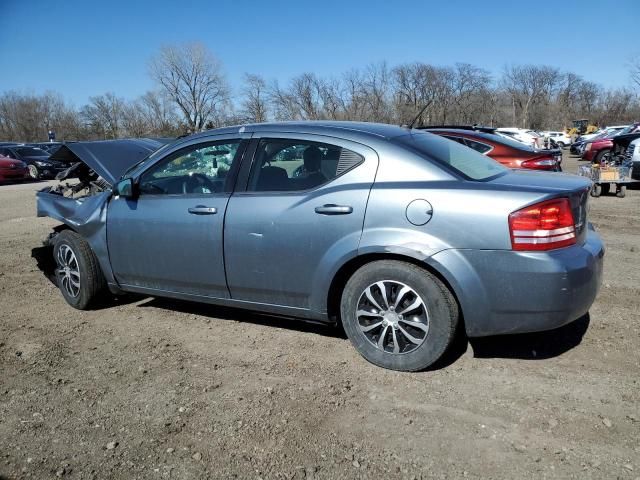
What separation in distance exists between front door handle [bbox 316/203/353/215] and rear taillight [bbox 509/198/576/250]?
0.97m

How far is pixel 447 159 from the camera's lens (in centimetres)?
347

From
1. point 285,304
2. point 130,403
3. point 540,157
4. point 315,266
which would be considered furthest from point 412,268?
point 540,157

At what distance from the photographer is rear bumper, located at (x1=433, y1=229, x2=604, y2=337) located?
2957 millimetres

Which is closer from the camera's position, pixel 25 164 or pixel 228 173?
pixel 228 173

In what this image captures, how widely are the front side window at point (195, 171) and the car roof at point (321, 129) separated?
0.41ft

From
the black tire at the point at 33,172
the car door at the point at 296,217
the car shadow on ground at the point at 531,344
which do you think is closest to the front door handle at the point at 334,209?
the car door at the point at 296,217

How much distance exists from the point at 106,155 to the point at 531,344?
13.8 ft

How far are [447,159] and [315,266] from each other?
3.65 ft

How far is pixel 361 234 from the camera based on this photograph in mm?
3281

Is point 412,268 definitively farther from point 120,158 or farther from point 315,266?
point 120,158

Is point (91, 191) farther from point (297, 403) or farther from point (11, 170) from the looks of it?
point (11, 170)

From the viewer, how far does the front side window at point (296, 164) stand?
3504 mm

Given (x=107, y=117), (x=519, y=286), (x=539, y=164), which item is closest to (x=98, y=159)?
(x=519, y=286)

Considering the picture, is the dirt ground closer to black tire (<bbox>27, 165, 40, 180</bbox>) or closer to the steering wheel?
the steering wheel
